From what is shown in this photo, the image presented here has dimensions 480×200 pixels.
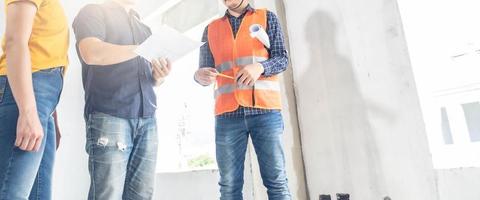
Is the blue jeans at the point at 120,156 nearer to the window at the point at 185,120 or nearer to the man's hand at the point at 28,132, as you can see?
the man's hand at the point at 28,132

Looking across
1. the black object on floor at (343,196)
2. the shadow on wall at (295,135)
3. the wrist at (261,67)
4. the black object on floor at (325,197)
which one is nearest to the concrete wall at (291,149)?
the shadow on wall at (295,135)

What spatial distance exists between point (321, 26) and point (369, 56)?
1.05 ft

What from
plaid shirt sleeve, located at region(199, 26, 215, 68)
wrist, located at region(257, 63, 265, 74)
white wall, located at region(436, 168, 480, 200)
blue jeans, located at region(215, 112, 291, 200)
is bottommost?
white wall, located at region(436, 168, 480, 200)

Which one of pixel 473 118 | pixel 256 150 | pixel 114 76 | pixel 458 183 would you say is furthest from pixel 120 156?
pixel 473 118

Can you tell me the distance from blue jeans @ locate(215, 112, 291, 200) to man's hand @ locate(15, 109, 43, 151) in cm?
67

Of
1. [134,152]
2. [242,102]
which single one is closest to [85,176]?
[134,152]

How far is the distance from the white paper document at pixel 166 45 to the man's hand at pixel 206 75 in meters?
0.19

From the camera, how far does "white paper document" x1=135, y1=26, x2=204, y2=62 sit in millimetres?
981

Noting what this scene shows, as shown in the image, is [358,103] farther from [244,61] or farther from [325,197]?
[244,61]

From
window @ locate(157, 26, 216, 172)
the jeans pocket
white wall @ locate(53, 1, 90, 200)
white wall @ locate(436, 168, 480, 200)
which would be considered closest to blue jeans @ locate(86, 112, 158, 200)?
the jeans pocket

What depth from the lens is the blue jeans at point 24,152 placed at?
0.67 metres

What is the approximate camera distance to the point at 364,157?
140cm

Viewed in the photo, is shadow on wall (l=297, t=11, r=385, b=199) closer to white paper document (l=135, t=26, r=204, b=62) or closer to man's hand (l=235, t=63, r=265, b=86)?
man's hand (l=235, t=63, r=265, b=86)

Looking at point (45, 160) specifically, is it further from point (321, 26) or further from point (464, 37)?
point (464, 37)
